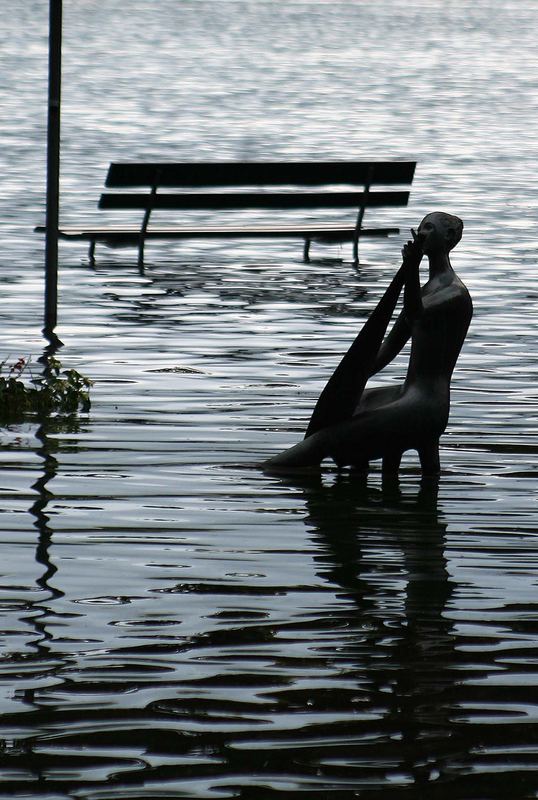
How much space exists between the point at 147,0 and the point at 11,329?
120 metres

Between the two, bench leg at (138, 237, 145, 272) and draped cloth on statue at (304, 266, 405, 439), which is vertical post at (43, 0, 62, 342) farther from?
bench leg at (138, 237, 145, 272)

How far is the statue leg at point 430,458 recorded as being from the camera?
8523 mm

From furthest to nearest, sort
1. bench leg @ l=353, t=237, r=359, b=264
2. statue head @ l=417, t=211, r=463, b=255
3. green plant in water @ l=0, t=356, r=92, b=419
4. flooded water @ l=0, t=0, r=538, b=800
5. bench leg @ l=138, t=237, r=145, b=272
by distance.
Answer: bench leg @ l=353, t=237, r=359, b=264 → bench leg @ l=138, t=237, r=145, b=272 → green plant in water @ l=0, t=356, r=92, b=419 → statue head @ l=417, t=211, r=463, b=255 → flooded water @ l=0, t=0, r=538, b=800

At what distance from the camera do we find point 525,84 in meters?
47.9

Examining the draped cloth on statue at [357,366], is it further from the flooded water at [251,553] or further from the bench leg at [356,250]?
the bench leg at [356,250]

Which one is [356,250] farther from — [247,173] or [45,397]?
[45,397]

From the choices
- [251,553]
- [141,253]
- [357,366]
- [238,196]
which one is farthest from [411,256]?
[238,196]

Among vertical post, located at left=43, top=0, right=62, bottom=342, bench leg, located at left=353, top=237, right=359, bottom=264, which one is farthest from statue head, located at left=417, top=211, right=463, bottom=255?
bench leg, located at left=353, top=237, right=359, bottom=264

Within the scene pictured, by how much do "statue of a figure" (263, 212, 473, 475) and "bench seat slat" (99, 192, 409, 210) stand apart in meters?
8.38

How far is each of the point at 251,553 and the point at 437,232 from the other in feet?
6.77

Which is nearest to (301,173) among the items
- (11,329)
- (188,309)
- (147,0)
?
(188,309)

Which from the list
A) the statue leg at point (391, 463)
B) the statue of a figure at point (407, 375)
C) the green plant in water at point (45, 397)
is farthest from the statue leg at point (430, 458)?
the green plant in water at point (45, 397)

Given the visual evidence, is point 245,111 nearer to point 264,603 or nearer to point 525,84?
point 525,84

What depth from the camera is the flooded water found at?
205 inches
